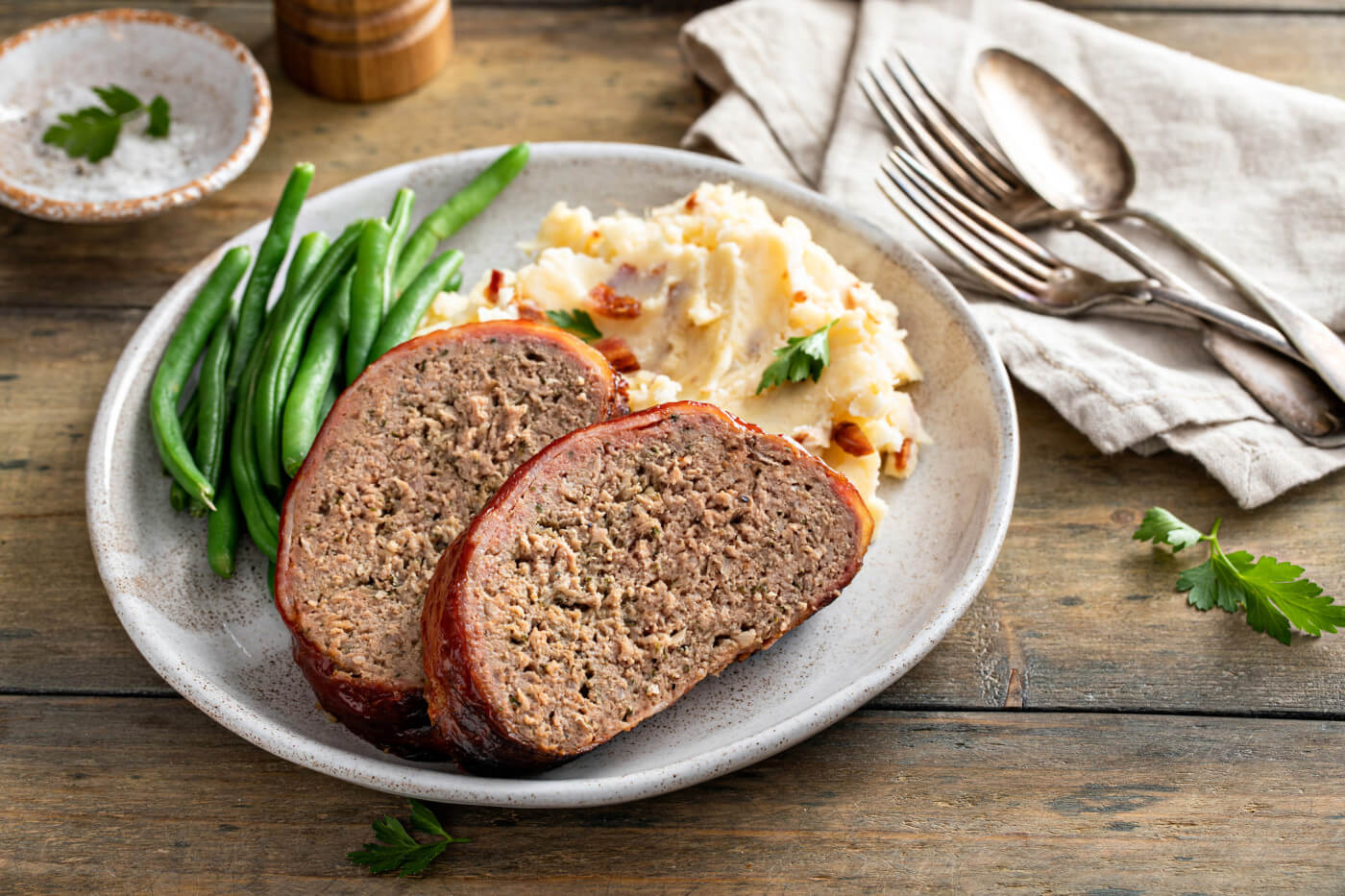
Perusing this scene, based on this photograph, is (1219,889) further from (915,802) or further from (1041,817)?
(915,802)

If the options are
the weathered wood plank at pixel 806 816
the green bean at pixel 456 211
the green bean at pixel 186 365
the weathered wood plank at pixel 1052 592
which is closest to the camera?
the weathered wood plank at pixel 806 816

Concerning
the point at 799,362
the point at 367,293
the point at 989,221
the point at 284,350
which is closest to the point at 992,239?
the point at 989,221

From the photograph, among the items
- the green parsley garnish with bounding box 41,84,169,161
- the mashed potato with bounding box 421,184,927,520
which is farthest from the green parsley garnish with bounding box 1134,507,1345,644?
the green parsley garnish with bounding box 41,84,169,161

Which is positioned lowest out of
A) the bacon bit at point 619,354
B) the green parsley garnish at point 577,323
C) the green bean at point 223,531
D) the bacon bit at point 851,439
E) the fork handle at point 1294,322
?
the green bean at point 223,531

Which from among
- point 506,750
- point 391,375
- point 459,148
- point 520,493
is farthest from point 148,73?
point 506,750

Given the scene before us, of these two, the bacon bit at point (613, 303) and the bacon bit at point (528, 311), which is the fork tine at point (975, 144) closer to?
the bacon bit at point (613, 303)

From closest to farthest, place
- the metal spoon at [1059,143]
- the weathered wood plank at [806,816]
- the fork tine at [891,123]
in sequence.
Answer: the weathered wood plank at [806,816] → the metal spoon at [1059,143] → the fork tine at [891,123]

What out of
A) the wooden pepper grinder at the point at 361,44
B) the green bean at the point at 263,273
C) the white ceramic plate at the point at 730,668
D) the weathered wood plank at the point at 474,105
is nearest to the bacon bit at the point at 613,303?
the white ceramic plate at the point at 730,668

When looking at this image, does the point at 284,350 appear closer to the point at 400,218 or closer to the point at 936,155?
the point at 400,218
